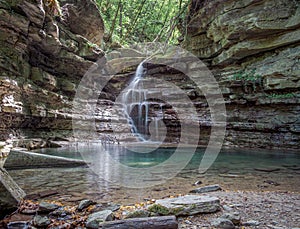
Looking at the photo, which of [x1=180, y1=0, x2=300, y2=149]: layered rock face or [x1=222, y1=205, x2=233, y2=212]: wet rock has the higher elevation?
[x1=180, y1=0, x2=300, y2=149]: layered rock face

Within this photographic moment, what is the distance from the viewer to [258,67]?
39.3 feet

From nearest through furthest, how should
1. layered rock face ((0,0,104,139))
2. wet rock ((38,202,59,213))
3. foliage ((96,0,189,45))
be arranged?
wet rock ((38,202,59,213)) → layered rock face ((0,0,104,139)) → foliage ((96,0,189,45))

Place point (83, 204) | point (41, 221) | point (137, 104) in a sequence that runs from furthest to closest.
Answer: point (137, 104), point (83, 204), point (41, 221)

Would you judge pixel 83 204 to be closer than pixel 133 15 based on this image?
Yes

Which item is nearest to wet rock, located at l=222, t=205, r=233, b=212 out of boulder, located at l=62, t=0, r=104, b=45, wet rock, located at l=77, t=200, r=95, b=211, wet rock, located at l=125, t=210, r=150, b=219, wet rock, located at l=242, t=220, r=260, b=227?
wet rock, located at l=242, t=220, r=260, b=227

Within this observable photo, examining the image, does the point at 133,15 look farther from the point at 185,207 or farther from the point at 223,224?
the point at 223,224

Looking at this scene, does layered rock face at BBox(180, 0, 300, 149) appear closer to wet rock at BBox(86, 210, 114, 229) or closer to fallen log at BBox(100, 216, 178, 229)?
fallen log at BBox(100, 216, 178, 229)

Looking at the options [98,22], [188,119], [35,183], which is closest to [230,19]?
[188,119]

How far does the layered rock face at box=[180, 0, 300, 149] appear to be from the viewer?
10.5 metres

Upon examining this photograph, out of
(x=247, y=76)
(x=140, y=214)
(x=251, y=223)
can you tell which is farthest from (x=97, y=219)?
(x=247, y=76)

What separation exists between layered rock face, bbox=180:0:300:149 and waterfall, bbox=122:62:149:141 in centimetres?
563

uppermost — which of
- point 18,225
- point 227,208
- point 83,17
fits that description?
point 83,17

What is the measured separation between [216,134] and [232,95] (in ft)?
8.21

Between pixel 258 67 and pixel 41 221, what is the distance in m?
12.6
